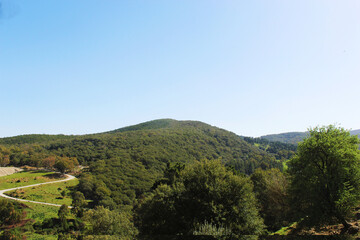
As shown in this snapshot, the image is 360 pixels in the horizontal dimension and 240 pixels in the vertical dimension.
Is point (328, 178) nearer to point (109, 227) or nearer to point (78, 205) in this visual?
point (109, 227)

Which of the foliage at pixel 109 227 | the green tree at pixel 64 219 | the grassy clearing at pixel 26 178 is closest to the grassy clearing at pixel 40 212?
the green tree at pixel 64 219

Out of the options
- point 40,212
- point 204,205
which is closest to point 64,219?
point 40,212

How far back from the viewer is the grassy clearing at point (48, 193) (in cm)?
8575

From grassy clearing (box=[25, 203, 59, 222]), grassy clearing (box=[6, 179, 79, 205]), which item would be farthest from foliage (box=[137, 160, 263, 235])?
grassy clearing (box=[6, 179, 79, 205])

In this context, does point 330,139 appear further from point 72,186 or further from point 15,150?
point 15,150

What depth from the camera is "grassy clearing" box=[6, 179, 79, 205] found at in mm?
85750

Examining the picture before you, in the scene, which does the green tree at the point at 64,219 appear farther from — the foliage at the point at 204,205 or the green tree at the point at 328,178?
the green tree at the point at 328,178

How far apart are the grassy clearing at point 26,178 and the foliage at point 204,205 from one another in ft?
359

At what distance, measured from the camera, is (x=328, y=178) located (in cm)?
2125

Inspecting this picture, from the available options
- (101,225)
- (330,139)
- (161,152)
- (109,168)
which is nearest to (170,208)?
(101,225)

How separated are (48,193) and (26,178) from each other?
2982cm

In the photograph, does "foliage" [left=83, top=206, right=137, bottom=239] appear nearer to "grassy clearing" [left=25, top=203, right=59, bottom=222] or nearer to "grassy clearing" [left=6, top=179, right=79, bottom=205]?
"grassy clearing" [left=25, top=203, right=59, bottom=222]

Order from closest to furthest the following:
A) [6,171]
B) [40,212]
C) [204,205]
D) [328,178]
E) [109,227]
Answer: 1. [328,178]
2. [204,205]
3. [109,227]
4. [40,212]
5. [6,171]

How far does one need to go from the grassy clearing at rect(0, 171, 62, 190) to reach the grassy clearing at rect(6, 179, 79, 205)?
36.7 ft
